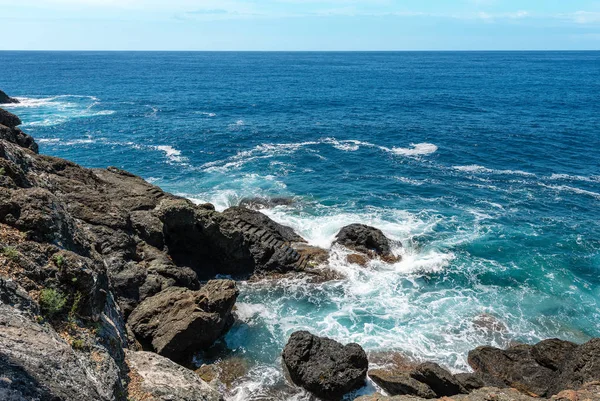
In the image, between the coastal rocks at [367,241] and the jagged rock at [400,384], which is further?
the coastal rocks at [367,241]

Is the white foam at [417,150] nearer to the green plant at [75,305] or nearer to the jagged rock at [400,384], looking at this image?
the jagged rock at [400,384]

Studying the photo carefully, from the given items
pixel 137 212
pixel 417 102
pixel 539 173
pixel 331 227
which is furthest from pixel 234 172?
pixel 417 102

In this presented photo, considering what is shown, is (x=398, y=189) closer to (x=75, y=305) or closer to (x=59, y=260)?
(x=59, y=260)

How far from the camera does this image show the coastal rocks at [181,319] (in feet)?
78.0

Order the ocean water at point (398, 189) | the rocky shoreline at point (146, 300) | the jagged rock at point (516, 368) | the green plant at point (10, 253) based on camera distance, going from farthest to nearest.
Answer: the ocean water at point (398, 189) < the jagged rock at point (516, 368) < the green plant at point (10, 253) < the rocky shoreline at point (146, 300)

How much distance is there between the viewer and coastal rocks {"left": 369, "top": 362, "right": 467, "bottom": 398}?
21737mm

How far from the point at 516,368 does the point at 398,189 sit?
97.7 feet

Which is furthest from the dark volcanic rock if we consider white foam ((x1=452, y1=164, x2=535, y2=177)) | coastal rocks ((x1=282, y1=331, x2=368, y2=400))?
white foam ((x1=452, y1=164, x2=535, y2=177))

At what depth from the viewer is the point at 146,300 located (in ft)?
84.6

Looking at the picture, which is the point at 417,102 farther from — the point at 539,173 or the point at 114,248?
the point at 114,248

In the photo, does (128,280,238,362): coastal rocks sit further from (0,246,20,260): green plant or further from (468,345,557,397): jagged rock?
(468,345,557,397): jagged rock

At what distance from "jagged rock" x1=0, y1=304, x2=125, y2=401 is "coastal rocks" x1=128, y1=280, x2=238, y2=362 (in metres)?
10.8

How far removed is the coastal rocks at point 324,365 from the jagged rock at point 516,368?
7.28 meters

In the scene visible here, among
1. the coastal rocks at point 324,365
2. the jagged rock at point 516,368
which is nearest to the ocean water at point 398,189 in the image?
the coastal rocks at point 324,365
